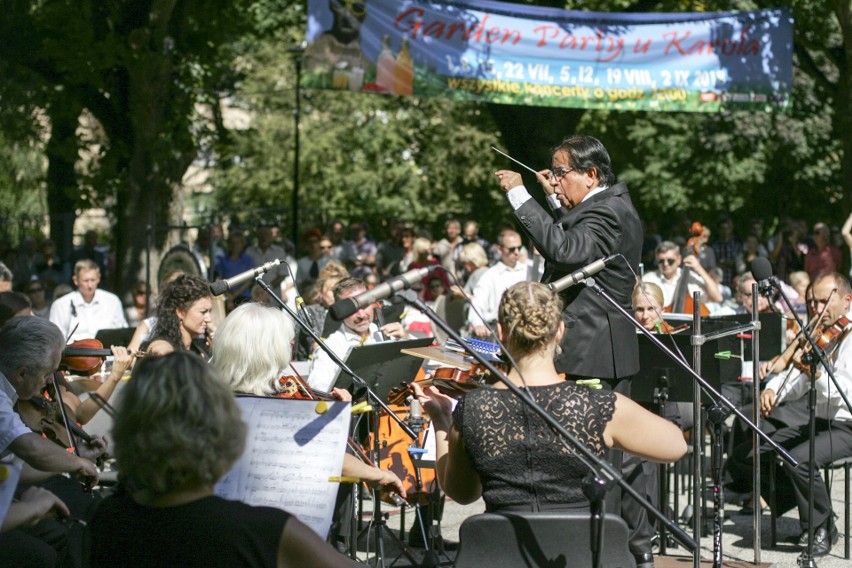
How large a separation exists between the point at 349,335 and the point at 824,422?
302 cm

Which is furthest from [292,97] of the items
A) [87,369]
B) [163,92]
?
[87,369]

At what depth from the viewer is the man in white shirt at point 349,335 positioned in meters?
6.80

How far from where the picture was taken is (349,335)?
7461 mm

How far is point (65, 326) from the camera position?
9898mm

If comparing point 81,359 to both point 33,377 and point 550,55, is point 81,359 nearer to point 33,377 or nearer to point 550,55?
point 33,377

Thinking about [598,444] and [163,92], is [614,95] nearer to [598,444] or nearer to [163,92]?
[163,92]

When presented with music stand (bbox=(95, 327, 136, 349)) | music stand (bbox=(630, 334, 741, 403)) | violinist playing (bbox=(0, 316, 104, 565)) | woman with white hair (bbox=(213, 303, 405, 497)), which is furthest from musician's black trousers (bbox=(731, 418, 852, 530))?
music stand (bbox=(95, 327, 136, 349))

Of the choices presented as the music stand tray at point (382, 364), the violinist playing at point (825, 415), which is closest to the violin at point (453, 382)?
the music stand tray at point (382, 364)

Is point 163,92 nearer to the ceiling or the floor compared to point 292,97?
Answer: nearer to the floor

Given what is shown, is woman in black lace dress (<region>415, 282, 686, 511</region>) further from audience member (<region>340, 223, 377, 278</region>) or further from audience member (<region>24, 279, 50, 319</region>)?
audience member (<region>340, 223, 377, 278</region>)

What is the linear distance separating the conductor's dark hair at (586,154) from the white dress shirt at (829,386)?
2329mm

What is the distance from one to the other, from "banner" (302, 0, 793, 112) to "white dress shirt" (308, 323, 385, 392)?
4.42 meters

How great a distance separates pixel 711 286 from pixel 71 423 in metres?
6.46

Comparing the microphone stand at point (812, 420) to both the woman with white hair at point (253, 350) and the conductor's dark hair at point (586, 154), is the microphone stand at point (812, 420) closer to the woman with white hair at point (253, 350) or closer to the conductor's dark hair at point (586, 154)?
the conductor's dark hair at point (586, 154)
